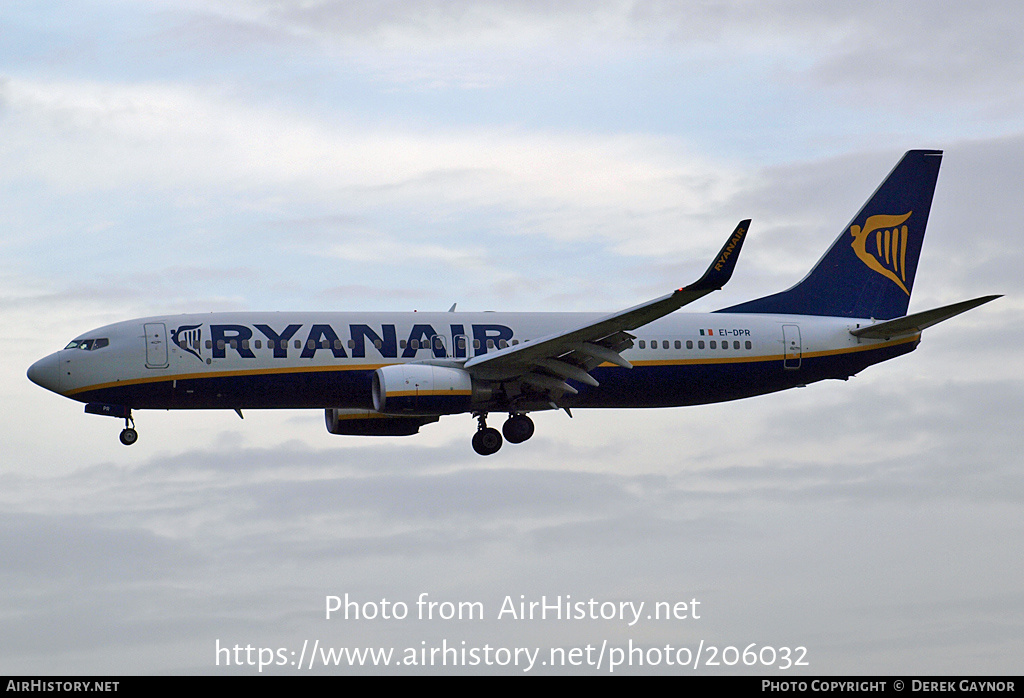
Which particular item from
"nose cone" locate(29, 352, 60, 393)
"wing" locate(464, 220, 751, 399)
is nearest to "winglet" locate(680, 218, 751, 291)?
"wing" locate(464, 220, 751, 399)

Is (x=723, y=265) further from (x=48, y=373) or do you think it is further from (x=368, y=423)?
(x=48, y=373)

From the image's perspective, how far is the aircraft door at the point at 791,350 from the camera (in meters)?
44.6

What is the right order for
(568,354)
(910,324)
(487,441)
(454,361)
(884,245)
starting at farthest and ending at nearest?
1. (884,245)
2. (910,324)
3. (487,441)
4. (454,361)
5. (568,354)

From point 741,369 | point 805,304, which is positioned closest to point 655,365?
point 741,369

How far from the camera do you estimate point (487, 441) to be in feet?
139

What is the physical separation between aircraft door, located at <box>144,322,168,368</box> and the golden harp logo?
24.2 m

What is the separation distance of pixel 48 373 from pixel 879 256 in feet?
93.5

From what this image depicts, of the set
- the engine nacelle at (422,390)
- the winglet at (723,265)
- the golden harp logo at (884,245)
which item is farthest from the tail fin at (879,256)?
the winglet at (723,265)

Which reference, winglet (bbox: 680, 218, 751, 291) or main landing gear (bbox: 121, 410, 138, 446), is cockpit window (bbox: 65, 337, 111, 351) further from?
winglet (bbox: 680, 218, 751, 291)

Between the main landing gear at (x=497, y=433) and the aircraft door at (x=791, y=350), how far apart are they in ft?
29.2

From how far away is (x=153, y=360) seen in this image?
4022 centimetres

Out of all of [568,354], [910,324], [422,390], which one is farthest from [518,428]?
[910,324]

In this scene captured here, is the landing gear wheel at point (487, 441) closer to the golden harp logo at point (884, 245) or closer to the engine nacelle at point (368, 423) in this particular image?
the engine nacelle at point (368, 423)

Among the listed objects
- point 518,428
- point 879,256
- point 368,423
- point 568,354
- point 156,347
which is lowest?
point 518,428
